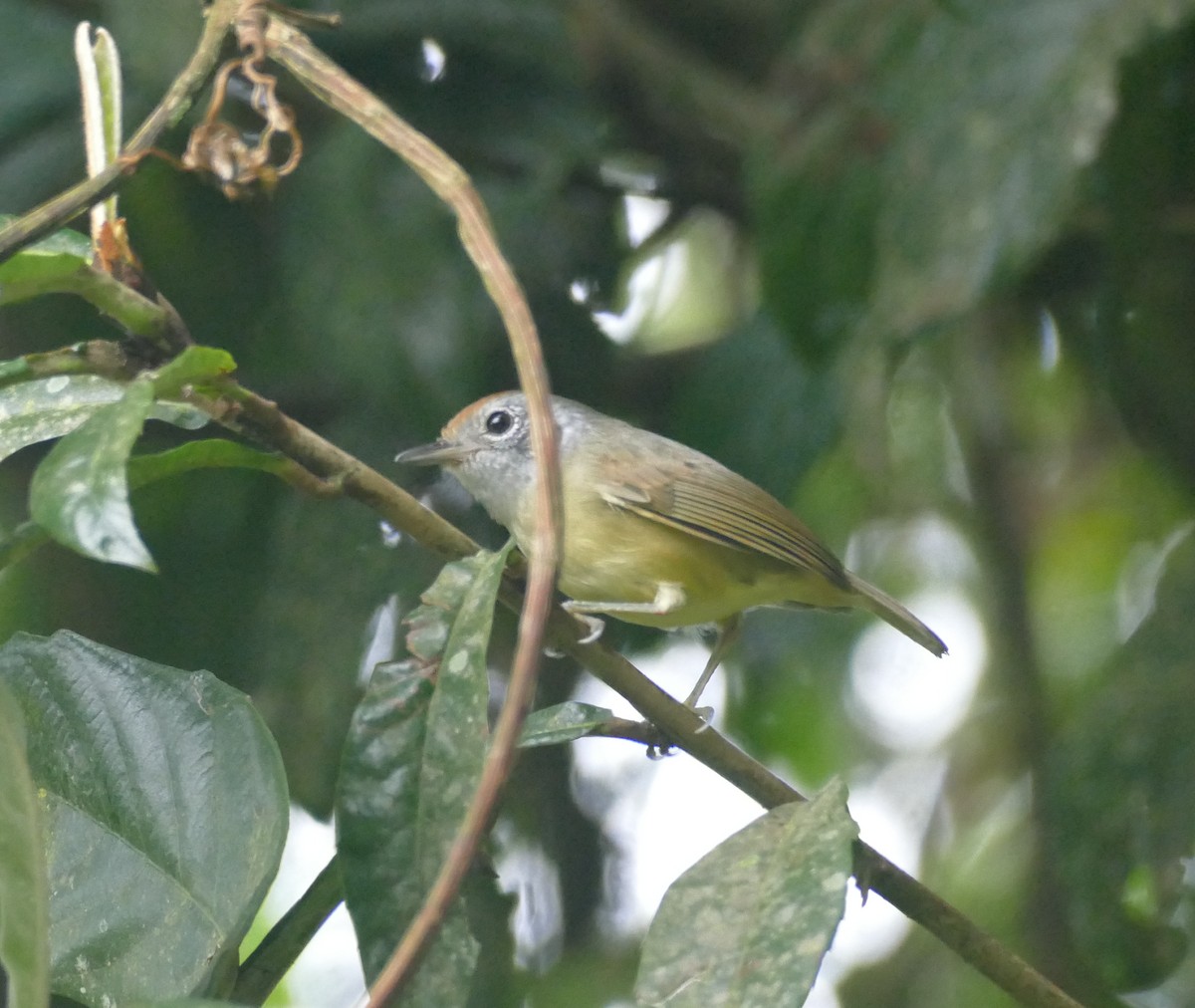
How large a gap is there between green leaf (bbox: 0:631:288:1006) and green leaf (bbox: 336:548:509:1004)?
0.20m

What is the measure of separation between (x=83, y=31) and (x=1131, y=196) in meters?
2.17

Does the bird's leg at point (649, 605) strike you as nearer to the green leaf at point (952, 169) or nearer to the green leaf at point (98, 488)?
the green leaf at point (952, 169)

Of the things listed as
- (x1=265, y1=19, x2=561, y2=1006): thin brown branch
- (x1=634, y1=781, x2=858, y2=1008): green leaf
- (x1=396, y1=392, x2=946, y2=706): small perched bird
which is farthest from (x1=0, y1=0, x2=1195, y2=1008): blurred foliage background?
(x1=265, y1=19, x2=561, y2=1006): thin brown branch

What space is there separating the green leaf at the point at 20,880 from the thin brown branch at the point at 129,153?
17.2 inches

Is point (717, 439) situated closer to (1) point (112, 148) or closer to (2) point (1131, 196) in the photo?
(2) point (1131, 196)

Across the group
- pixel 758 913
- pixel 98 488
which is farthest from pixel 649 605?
pixel 98 488

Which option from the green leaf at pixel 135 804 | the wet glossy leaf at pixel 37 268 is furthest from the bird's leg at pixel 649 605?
the wet glossy leaf at pixel 37 268

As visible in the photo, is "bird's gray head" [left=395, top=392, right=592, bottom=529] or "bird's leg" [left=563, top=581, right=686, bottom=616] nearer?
"bird's leg" [left=563, top=581, right=686, bottom=616]

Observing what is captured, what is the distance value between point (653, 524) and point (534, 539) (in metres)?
1.97

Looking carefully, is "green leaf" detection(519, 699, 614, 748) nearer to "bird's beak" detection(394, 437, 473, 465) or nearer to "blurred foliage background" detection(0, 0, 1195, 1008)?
"blurred foliage background" detection(0, 0, 1195, 1008)

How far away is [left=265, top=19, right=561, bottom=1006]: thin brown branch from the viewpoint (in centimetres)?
105

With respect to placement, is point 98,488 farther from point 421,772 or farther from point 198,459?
point 421,772

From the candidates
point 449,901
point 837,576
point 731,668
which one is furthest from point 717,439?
point 449,901

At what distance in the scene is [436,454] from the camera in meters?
3.05
